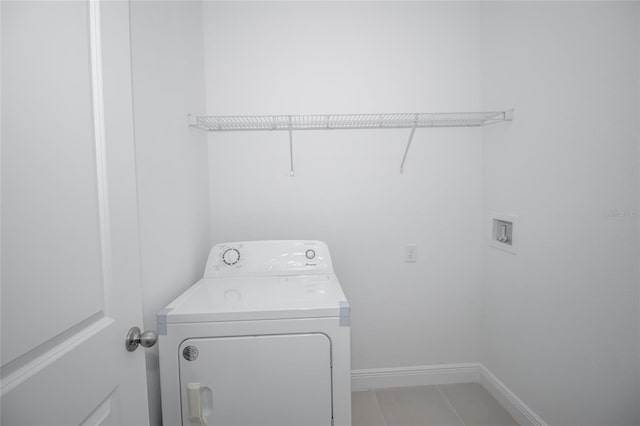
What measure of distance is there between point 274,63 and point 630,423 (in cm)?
235

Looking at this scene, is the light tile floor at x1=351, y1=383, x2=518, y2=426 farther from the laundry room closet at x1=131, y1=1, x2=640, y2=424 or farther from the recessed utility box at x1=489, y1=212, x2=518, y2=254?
the recessed utility box at x1=489, y1=212, x2=518, y2=254

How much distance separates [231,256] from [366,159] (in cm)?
100

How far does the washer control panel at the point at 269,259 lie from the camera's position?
1763 millimetres

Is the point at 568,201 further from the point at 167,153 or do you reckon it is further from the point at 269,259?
the point at 167,153

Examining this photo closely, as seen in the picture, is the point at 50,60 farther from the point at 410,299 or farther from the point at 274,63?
the point at 410,299

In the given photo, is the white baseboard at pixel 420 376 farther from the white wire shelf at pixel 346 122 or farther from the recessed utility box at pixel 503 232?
the white wire shelf at pixel 346 122

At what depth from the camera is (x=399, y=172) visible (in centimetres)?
207

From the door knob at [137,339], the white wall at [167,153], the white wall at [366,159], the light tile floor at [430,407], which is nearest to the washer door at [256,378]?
the white wall at [167,153]

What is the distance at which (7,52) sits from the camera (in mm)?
533

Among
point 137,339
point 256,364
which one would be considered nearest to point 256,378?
point 256,364

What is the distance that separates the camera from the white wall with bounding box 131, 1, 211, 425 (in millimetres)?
1311

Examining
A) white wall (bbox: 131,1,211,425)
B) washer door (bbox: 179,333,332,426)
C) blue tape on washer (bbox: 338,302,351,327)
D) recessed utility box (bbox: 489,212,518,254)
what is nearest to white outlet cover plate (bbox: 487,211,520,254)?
recessed utility box (bbox: 489,212,518,254)

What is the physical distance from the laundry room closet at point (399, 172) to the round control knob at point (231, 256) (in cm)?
18

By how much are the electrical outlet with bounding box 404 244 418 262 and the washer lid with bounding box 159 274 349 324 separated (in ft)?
2.09
